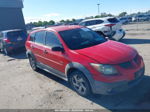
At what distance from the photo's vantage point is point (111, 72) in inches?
131

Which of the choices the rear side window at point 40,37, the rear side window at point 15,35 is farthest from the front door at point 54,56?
the rear side window at point 15,35

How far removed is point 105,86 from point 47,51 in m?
2.28

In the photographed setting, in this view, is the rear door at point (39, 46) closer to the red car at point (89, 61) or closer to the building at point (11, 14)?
the red car at point (89, 61)

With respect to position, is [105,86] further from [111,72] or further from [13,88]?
[13,88]

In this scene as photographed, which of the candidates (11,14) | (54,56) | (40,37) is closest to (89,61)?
(54,56)

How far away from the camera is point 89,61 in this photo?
3498mm

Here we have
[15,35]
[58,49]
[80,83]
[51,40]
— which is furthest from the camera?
[15,35]

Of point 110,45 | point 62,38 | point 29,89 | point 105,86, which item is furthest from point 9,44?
point 105,86

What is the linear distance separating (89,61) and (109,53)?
567 millimetres

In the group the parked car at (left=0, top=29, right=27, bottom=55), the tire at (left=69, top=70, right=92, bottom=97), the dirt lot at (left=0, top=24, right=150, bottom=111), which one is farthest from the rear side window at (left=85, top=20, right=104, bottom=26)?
the tire at (left=69, top=70, right=92, bottom=97)

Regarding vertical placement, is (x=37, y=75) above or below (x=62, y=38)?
below

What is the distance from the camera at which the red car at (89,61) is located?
10.9ft

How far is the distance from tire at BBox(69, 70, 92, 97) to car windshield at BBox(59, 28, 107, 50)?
28.1 inches

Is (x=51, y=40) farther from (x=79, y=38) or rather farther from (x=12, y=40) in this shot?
(x=12, y=40)
